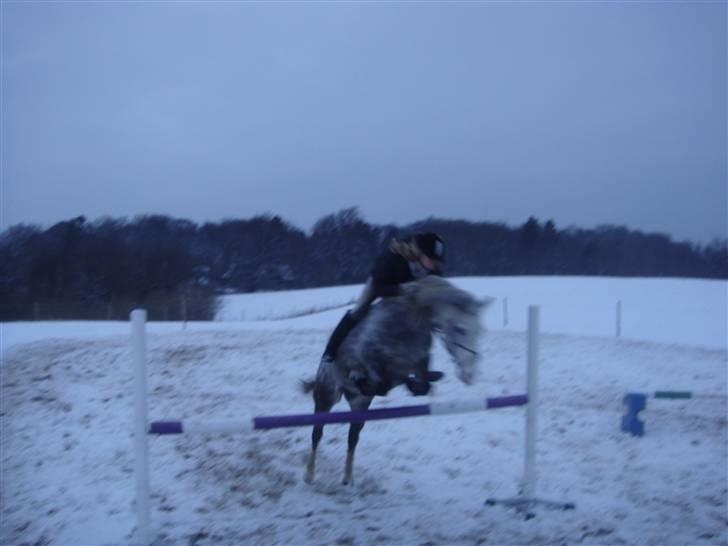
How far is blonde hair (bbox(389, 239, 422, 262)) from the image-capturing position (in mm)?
4758

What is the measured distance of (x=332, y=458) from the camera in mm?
6039

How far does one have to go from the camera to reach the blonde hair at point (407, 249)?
4.76 m

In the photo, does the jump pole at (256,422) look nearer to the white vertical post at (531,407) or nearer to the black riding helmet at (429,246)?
the white vertical post at (531,407)

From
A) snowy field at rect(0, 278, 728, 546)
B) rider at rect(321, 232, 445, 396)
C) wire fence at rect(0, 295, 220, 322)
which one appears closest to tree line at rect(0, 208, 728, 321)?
wire fence at rect(0, 295, 220, 322)

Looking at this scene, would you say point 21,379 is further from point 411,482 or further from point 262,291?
point 262,291

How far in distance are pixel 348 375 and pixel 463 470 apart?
1764 mm

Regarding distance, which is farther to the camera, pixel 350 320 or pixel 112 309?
pixel 112 309

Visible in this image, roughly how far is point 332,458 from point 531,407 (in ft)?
6.61

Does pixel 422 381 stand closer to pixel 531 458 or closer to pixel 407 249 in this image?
pixel 407 249

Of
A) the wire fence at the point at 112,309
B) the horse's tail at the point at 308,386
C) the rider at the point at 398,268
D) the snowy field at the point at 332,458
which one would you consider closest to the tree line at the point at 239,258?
the wire fence at the point at 112,309

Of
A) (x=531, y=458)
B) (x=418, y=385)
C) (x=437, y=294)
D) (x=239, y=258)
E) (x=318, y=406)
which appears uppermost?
(x=239, y=258)

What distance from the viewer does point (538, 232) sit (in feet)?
126

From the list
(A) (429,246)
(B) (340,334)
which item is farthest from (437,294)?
(B) (340,334)

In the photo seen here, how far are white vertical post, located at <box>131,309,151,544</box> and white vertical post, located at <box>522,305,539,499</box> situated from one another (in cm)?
280
